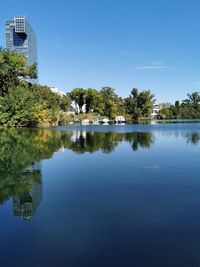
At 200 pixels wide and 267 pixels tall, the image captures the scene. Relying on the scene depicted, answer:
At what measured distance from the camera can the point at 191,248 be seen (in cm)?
455

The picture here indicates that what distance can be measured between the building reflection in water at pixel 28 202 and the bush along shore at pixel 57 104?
118 ft

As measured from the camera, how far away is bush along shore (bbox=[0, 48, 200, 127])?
4591cm

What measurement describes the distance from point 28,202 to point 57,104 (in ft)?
230

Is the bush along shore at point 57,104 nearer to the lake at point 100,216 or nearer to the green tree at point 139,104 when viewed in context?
the green tree at point 139,104

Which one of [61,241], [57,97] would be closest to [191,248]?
[61,241]

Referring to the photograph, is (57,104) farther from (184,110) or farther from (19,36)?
(184,110)

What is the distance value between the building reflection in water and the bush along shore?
1420 inches

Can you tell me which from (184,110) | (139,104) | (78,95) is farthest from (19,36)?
(184,110)

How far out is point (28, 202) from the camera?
7211 mm

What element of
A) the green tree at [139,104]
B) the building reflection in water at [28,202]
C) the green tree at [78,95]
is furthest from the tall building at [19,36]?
the building reflection in water at [28,202]

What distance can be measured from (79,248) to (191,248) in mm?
1416

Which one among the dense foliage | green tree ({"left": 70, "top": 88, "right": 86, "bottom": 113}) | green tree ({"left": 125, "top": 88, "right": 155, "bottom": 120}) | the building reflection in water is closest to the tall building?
green tree ({"left": 70, "top": 88, "right": 86, "bottom": 113})

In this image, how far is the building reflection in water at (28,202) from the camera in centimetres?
633

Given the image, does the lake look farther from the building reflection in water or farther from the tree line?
the tree line
